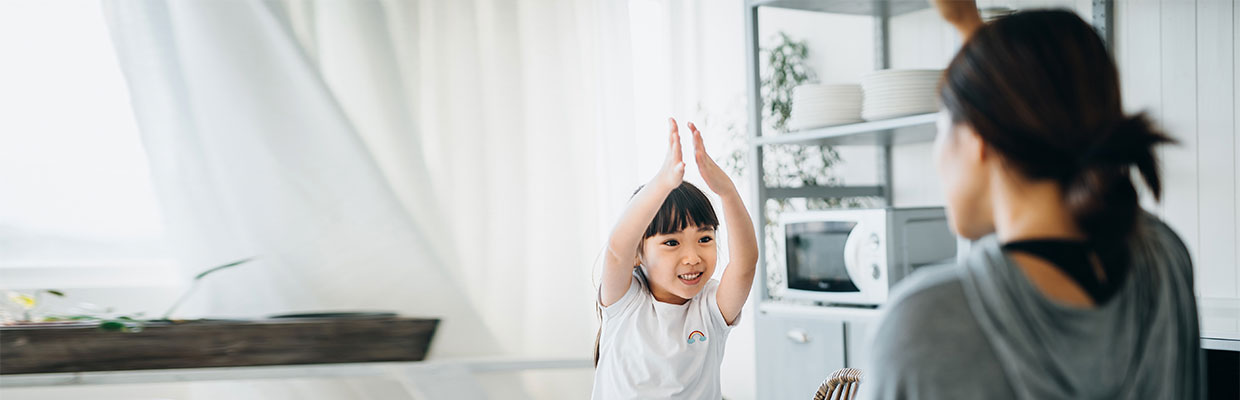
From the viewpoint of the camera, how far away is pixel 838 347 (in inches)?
91.7

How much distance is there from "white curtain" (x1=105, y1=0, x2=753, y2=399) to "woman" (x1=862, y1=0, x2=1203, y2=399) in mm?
→ 2339

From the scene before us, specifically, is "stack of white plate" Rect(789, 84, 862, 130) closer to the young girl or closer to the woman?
the young girl

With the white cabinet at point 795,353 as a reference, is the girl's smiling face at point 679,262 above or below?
above

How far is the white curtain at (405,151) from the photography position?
2.66 meters

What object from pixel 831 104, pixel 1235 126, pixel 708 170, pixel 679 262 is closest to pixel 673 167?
pixel 708 170

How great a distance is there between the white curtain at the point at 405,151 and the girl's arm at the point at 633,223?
1472mm

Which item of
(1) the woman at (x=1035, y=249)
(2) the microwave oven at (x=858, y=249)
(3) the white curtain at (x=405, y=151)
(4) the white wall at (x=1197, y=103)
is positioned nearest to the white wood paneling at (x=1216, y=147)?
(4) the white wall at (x=1197, y=103)

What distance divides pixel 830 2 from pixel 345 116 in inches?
61.4

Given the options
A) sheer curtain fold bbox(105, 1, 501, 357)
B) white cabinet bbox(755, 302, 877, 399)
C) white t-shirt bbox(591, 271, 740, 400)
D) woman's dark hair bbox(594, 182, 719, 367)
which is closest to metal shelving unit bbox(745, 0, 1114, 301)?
white cabinet bbox(755, 302, 877, 399)

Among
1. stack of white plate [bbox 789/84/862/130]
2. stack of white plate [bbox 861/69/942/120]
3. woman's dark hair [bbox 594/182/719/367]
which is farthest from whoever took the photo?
stack of white plate [bbox 789/84/862/130]

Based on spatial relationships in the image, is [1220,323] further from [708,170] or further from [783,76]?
[783,76]

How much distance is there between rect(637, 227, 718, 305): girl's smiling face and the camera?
56.5 inches

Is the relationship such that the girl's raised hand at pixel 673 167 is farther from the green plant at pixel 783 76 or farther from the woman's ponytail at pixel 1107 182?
the green plant at pixel 783 76

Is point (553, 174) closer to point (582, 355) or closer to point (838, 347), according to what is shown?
point (582, 355)
